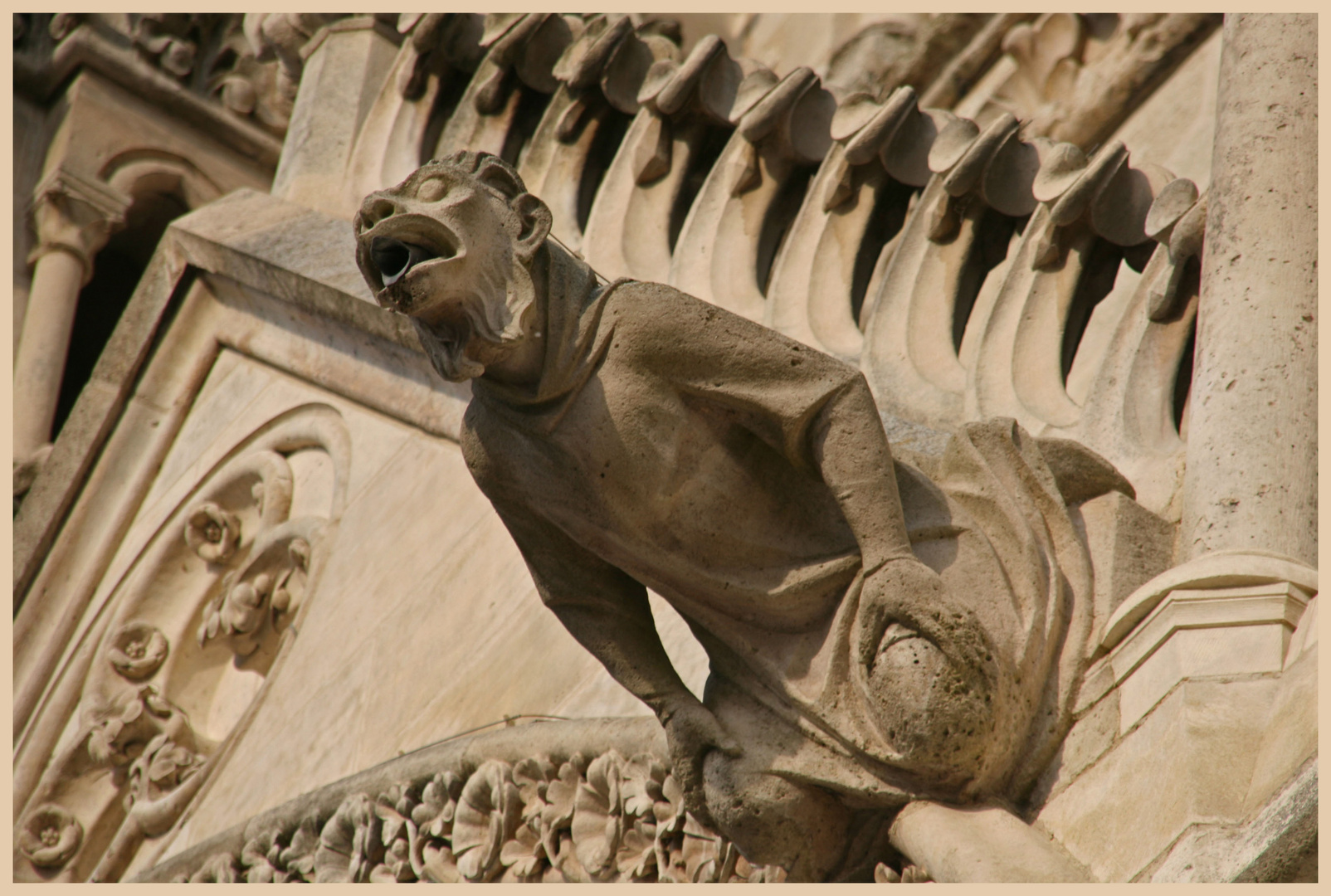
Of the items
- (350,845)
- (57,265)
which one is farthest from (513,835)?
(57,265)

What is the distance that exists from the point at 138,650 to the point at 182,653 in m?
0.12

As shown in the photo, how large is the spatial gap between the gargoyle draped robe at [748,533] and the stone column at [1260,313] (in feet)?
1.07

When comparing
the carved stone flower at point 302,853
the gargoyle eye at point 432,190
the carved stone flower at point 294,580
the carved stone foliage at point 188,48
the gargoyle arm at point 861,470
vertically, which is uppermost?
the carved stone foliage at point 188,48

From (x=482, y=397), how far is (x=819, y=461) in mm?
507

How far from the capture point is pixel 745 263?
485 cm

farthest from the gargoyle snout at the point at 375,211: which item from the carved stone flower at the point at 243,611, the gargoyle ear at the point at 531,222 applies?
the carved stone flower at the point at 243,611

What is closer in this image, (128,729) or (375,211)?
(375,211)

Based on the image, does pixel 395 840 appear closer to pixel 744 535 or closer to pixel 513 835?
pixel 513 835

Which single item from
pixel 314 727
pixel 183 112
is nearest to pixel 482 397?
pixel 314 727

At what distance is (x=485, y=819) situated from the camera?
13.0ft

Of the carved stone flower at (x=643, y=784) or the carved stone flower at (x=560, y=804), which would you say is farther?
the carved stone flower at (x=560, y=804)

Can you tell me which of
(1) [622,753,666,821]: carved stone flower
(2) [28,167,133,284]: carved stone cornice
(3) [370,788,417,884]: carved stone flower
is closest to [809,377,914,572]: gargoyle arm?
(1) [622,753,666,821]: carved stone flower

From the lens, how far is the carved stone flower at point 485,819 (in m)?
3.88

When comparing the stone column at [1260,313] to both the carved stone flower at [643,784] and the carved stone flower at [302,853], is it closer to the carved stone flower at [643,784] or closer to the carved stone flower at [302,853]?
the carved stone flower at [643,784]
